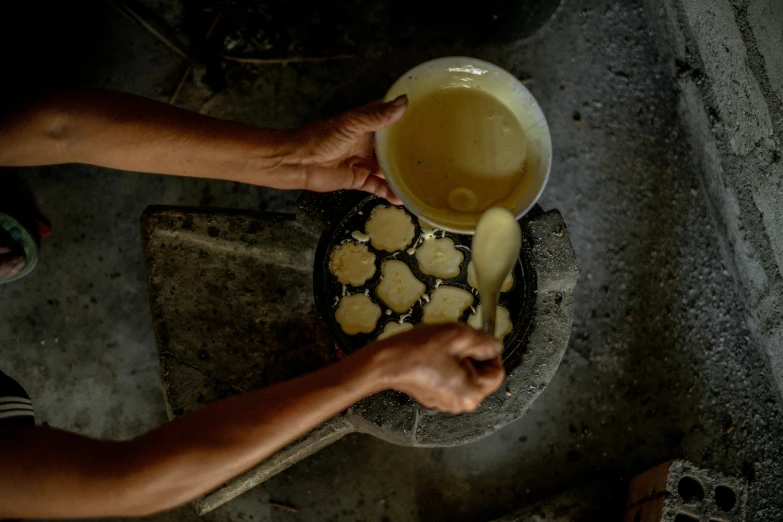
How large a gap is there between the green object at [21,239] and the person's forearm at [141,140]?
888 millimetres

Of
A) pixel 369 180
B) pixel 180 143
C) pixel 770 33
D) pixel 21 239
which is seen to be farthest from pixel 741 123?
pixel 21 239

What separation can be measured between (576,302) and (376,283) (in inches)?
56.2

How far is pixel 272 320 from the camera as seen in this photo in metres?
2.95

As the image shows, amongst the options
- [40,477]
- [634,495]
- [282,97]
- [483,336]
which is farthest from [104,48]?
[634,495]

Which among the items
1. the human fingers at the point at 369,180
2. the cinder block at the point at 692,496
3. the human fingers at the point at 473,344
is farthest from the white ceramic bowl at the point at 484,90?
the cinder block at the point at 692,496

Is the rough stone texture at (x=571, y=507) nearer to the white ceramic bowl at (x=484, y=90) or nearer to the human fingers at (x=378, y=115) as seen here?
→ the white ceramic bowl at (x=484, y=90)

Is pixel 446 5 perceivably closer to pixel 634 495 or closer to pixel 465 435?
pixel 465 435

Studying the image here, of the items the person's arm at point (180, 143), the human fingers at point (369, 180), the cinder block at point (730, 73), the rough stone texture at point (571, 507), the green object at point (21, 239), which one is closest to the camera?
the person's arm at point (180, 143)

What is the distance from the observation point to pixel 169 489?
5.82 ft

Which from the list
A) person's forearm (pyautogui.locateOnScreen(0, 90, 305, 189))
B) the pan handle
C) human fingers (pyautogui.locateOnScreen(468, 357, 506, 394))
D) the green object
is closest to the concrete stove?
Answer: the pan handle

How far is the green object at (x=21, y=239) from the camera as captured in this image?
3.06m

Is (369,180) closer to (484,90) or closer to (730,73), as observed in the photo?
(484,90)

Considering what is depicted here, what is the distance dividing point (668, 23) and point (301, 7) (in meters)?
2.30

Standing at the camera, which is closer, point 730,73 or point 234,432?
point 234,432
